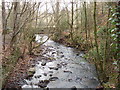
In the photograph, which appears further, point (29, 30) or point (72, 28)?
point (72, 28)

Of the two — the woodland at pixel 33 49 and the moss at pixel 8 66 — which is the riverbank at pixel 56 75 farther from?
the moss at pixel 8 66

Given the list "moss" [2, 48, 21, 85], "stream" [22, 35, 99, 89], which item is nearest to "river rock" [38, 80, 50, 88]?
"stream" [22, 35, 99, 89]

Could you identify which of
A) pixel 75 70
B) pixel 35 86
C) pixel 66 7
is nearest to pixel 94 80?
pixel 75 70

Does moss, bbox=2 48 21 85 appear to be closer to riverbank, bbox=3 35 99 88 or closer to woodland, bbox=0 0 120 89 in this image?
woodland, bbox=0 0 120 89

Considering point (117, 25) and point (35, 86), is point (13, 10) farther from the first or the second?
point (117, 25)

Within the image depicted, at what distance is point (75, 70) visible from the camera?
5703mm

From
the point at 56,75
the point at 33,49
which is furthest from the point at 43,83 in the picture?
the point at 33,49

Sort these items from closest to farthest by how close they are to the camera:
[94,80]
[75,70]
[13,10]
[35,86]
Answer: [35,86], [94,80], [13,10], [75,70]

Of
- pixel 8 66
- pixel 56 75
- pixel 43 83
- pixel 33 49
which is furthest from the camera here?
pixel 33 49

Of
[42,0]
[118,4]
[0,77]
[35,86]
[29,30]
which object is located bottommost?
[35,86]

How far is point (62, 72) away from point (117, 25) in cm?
297

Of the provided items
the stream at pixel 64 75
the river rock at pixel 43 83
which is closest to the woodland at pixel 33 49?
the river rock at pixel 43 83

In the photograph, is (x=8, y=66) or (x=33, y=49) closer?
(x=8, y=66)

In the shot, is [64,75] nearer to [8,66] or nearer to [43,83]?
[43,83]
